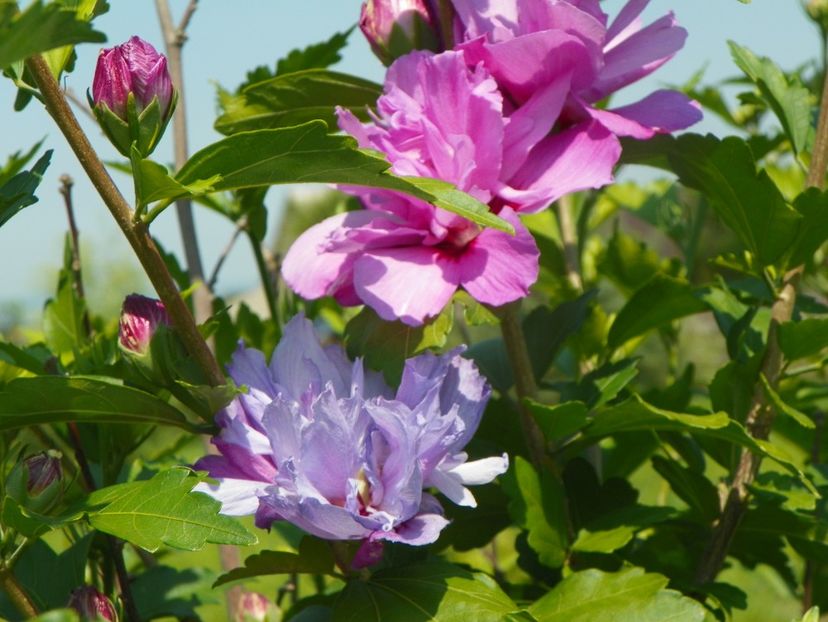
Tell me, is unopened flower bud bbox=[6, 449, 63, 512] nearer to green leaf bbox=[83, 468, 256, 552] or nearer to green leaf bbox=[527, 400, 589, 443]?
green leaf bbox=[83, 468, 256, 552]

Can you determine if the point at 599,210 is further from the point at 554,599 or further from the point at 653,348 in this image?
the point at 653,348

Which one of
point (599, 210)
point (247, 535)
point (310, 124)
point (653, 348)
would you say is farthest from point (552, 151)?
point (653, 348)

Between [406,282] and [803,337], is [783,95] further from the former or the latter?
[406,282]

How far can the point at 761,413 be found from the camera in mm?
774

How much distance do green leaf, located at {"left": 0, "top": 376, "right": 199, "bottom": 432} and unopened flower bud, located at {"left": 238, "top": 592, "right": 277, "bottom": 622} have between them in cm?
19

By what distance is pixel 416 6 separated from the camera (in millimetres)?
700

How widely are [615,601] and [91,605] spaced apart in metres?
0.30

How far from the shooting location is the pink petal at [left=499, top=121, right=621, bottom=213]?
0.64 metres

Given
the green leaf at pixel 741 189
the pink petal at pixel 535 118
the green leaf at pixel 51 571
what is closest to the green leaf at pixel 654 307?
the green leaf at pixel 741 189

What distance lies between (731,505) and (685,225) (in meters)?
0.51

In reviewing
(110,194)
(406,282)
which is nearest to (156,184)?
(110,194)

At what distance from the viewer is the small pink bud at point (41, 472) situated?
23.5 inches

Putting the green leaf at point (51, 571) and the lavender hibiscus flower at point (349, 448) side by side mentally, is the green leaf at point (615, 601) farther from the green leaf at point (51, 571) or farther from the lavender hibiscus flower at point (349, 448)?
the green leaf at point (51, 571)

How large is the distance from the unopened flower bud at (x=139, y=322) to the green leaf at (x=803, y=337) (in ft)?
1.32
